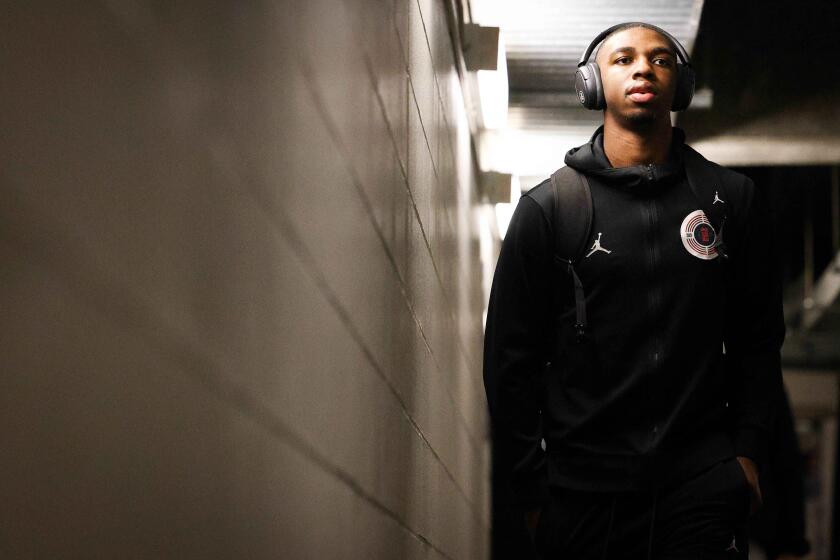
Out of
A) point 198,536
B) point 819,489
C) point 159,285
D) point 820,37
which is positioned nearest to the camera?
point 159,285

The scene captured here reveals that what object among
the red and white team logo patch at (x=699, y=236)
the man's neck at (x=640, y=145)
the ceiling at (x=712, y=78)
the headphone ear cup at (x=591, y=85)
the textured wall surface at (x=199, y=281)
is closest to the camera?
the textured wall surface at (x=199, y=281)

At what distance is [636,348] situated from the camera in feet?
7.98

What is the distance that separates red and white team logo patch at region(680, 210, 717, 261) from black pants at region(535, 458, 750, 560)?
42 cm

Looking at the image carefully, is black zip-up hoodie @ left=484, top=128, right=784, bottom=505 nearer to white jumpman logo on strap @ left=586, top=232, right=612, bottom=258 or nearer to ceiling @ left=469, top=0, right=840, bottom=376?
white jumpman logo on strap @ left=586, top=232, right=612, bottom=258

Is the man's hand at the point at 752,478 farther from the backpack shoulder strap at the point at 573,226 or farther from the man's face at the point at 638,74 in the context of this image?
the man's face at the point at 638,74

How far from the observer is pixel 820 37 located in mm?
7754

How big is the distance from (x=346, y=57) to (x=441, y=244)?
1.92m

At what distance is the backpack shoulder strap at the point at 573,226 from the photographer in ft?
8.11

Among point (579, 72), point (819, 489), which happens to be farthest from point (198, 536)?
point (819, 489)

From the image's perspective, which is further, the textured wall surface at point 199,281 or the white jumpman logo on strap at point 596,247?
the white jumpman logo on strap at point 596,247

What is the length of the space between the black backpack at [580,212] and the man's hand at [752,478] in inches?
15.9

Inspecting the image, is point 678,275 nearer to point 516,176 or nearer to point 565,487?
point 565,487

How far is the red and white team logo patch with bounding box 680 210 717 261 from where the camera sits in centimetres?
246

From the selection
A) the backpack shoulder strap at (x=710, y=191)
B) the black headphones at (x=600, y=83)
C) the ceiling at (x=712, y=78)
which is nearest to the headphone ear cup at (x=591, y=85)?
the black headphones at (x=600, y=83)
